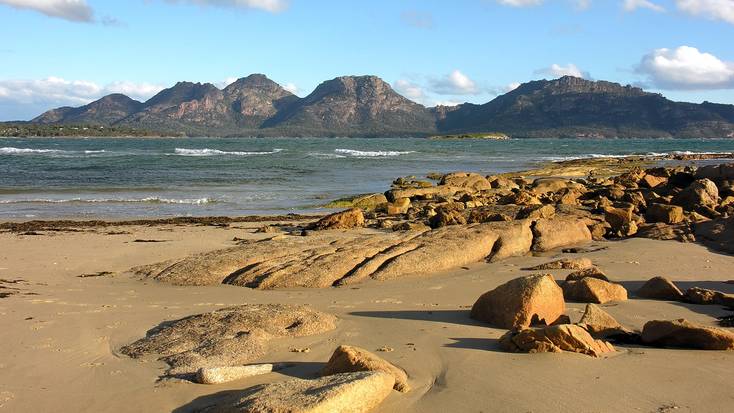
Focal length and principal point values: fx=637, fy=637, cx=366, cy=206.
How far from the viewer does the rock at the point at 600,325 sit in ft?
20.6

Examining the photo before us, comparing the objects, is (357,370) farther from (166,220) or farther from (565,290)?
(166,220)

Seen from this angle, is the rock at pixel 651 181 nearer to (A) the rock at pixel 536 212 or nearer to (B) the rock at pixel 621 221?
(B) the rock at pixel 621 221

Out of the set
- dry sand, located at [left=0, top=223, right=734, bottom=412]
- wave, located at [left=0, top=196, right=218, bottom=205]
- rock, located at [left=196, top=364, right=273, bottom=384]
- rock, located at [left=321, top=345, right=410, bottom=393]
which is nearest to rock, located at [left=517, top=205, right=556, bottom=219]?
dry sand, located at [left=0, top=223, right=734, bottom=412]

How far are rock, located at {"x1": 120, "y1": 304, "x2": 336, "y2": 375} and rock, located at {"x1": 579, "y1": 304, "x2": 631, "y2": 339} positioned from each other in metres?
2.61

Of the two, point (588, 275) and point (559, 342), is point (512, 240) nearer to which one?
point (588, 275)

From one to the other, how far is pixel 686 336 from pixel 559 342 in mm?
1274

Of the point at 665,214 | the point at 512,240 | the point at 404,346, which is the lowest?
the point at 404,346

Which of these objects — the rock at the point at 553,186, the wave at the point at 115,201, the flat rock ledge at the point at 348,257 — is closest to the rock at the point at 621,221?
the flat rock ledge at the point at 348,257

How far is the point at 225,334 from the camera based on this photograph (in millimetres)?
6430

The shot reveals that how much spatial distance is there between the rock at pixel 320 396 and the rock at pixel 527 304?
7.77 feet

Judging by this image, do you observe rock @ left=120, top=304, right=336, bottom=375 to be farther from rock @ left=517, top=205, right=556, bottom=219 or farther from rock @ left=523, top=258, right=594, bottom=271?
rock @ left=517, top=205, right=556, bottom=219

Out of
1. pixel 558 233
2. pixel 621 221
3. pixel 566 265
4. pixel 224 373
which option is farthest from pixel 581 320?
pixel 621 221

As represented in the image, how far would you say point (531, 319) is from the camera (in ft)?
21.9

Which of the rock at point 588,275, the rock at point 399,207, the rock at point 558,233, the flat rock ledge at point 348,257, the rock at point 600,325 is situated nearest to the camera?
the rock at point 600,325
